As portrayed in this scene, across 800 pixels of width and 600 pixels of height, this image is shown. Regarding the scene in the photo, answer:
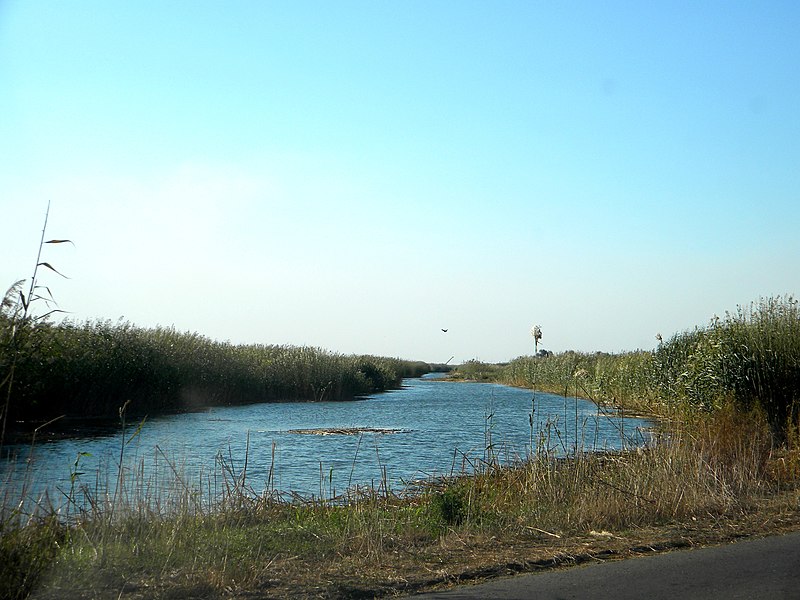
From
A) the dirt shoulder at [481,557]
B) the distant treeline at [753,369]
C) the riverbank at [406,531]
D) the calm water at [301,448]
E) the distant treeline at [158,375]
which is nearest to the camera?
the riverbank at [406,531]

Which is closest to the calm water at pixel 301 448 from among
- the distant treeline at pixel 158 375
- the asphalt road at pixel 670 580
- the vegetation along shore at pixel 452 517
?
the vegetation along shore at pixel 452 517

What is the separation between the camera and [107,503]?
313 inches

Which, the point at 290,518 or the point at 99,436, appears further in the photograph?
the point at 99,436

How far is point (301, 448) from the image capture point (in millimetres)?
20812

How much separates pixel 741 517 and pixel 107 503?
303 inches

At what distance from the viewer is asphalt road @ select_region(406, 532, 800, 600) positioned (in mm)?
6234

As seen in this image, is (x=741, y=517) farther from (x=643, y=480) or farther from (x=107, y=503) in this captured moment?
(x=107, y=503)

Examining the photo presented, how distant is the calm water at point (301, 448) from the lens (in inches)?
471

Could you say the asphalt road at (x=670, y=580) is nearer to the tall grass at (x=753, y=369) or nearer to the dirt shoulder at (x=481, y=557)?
the dirt shoulder at (x=481, y=557)

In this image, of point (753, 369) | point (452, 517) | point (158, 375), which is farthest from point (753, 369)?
point (158, 375)

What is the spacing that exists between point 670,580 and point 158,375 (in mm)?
28556

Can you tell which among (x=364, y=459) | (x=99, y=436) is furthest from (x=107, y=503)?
A: (x=99, y=436)

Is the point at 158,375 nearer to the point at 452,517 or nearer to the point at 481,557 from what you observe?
the point at 452,517

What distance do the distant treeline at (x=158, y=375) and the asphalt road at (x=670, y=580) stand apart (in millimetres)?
8510
